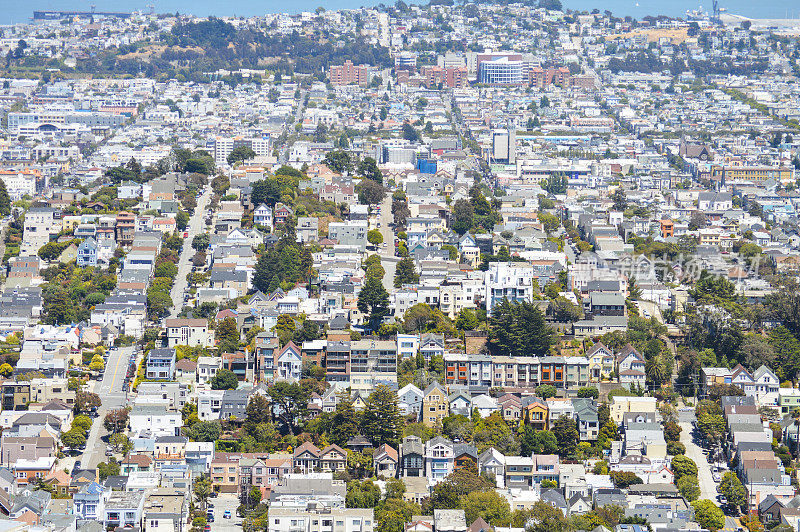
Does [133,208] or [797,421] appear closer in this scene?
[797,421]

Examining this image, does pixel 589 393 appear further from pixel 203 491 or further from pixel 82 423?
pixel 82 423

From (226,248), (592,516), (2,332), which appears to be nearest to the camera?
(592,516)

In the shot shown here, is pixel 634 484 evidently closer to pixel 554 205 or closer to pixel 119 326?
pixel 119 326

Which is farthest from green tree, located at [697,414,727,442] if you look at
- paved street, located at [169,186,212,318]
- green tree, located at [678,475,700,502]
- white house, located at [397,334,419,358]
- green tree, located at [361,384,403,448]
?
paved street, located at [169,186,212,318]

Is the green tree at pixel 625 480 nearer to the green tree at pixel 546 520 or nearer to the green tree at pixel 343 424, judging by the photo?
the green tree at pixel 546 520

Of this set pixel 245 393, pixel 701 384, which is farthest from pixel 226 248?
pixel 701 384

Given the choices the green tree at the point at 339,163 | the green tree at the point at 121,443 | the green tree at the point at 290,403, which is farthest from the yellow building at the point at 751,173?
the green tree at the point at 121,443
